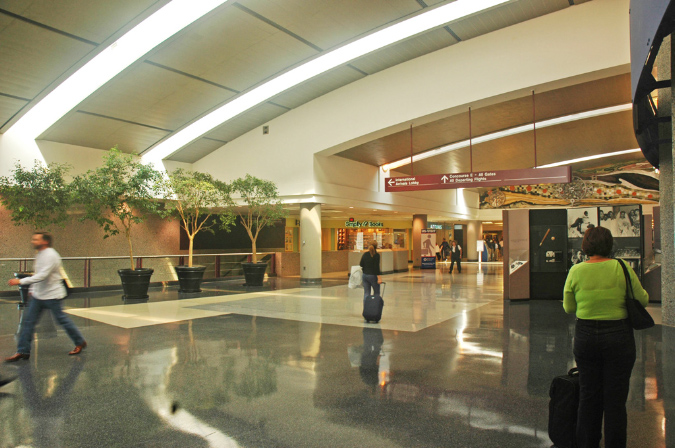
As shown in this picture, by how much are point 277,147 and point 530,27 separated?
9567 millimetres

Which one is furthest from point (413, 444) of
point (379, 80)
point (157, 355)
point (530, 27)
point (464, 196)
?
point (464, 196)

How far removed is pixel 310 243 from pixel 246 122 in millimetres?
5207

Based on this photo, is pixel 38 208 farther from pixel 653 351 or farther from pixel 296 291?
pixel 653 351

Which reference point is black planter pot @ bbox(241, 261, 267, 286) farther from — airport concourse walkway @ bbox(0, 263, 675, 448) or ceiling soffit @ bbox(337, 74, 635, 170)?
airport concourse walkway @ bbox(0, 263, 675, 448)

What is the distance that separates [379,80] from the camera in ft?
51.5

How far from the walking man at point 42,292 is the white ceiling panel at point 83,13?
241 inches

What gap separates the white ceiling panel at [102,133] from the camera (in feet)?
48.7

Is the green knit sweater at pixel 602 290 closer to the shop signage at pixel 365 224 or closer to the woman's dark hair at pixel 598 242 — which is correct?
the woman's dark hair at pixel 598 242

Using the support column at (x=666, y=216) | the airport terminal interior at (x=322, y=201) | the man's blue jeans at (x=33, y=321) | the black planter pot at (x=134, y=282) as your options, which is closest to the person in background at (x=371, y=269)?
the airport terminal interior at (x=322, y=201)

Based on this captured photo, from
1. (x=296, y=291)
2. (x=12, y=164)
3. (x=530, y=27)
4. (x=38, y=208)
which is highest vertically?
(x=530, y=27)

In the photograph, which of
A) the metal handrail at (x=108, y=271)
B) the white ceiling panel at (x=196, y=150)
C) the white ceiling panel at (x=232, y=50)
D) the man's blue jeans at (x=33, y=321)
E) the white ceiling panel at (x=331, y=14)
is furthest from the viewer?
the white ceiling panel at (x=196, y=150)

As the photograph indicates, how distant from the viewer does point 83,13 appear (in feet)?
33.2

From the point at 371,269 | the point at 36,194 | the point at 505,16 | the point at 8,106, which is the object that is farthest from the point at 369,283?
the point at 8,106

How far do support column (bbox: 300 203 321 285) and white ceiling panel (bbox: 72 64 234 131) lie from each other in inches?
202
